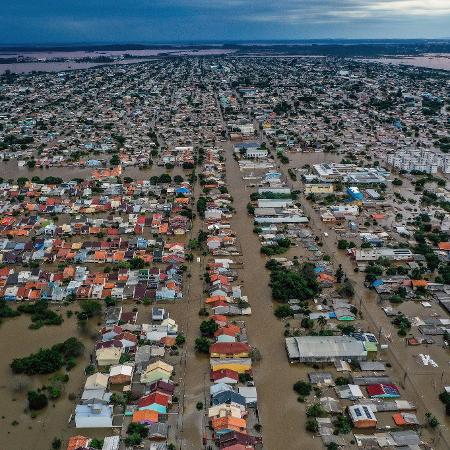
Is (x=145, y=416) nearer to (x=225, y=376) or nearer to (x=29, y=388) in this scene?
(x=225, y=376)

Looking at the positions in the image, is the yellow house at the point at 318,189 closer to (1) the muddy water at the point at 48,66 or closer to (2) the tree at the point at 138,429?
(2) the tree at the point at 138,429

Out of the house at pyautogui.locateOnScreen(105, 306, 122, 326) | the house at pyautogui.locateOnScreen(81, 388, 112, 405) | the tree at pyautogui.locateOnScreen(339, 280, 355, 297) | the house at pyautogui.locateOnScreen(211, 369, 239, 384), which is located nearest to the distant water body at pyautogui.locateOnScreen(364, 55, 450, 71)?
the tree at pyautogui.locateOnScreen(339, 280, 355, 297)

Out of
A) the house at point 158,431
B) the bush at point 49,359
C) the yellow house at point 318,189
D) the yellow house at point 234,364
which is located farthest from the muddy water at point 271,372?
the yellow house at point 318,189

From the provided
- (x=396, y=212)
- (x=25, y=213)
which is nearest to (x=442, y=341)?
(x=396, y=212)

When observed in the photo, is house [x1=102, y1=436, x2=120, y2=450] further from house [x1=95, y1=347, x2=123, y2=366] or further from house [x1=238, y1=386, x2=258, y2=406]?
house [x1=238, y1=386, x2=258, y2=406]

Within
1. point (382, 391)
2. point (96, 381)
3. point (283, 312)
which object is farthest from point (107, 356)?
point (382, 391)

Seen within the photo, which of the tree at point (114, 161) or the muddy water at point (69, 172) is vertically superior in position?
the tree at point (114, 161)
